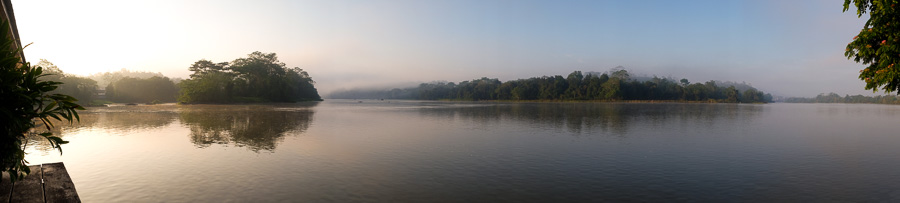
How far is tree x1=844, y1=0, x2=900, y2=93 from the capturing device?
42.3ft

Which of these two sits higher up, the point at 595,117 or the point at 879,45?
the point at 879,45

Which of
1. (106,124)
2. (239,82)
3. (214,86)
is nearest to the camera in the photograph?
(106,124)

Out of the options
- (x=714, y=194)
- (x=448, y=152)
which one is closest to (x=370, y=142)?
(x=448, y=152)

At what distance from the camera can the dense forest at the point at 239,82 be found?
107m

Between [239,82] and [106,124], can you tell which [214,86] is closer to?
[239,82]

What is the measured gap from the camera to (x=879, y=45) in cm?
1384

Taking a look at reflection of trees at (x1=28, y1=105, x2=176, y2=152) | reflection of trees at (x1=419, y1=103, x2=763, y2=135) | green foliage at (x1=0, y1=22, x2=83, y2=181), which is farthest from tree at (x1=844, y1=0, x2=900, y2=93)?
reflection of trees at (x1=28, y1=105, x2=176, y2=152)

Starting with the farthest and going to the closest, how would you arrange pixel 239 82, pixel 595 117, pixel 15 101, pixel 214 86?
pixel 239 82, pixel 214 86, pixel 595 117, pixel 15 101

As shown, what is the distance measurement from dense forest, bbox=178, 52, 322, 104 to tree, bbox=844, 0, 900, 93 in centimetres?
12122

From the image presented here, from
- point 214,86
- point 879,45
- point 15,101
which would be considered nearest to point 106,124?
point 15,101

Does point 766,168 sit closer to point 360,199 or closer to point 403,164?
point 403,164

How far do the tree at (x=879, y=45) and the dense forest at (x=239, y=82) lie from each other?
4772 inches

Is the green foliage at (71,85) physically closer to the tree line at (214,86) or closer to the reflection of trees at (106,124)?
the tree line at (214,86)

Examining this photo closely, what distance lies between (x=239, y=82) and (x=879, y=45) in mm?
138768
